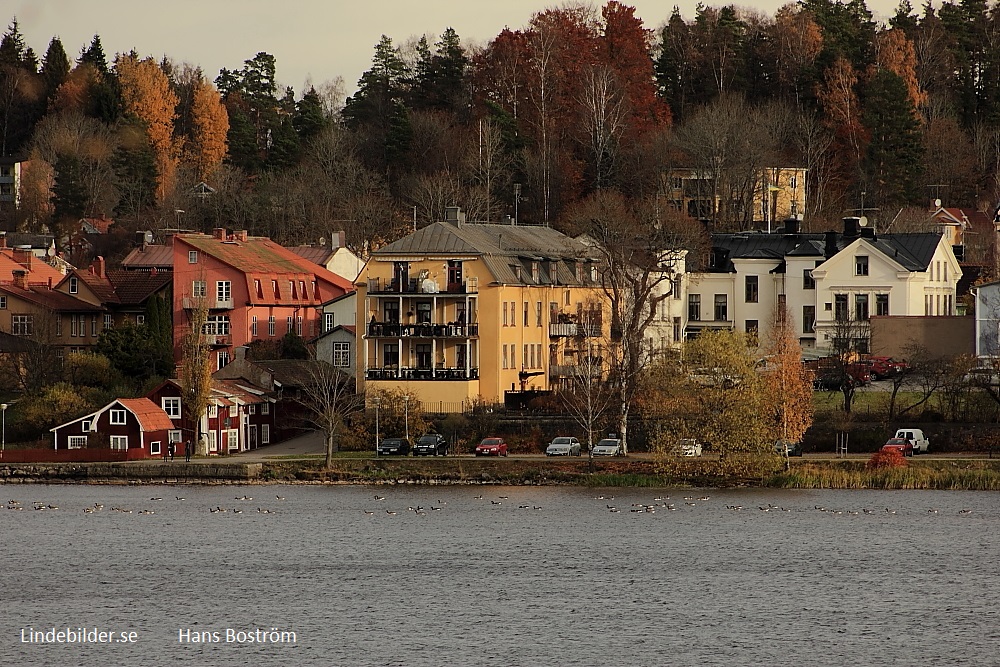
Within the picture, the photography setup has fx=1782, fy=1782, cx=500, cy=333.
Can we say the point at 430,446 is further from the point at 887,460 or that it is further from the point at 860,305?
the point at 860,305

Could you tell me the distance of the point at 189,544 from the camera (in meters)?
60.1

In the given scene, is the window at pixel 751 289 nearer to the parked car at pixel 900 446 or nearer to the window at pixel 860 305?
the window at pixel 860 305

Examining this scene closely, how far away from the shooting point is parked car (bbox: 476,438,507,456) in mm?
73125

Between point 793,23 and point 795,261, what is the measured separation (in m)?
45.8

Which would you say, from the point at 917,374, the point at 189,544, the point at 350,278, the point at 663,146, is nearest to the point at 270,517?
the point at 189,544

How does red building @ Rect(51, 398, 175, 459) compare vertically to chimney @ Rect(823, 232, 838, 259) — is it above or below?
below

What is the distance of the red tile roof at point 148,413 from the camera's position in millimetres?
78062

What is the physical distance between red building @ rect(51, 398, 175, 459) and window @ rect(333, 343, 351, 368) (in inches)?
476

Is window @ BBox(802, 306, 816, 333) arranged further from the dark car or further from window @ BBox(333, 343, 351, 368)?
the dark car

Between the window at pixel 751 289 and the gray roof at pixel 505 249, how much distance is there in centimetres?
987

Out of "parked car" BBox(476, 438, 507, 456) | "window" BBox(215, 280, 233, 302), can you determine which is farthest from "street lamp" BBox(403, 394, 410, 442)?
"window" BBox(215, 280, 233, 302)

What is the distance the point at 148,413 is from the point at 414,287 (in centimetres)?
1362

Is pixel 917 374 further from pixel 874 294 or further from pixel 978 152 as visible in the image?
pixel 978 152

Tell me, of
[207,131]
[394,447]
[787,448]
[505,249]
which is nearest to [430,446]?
[394,447]
